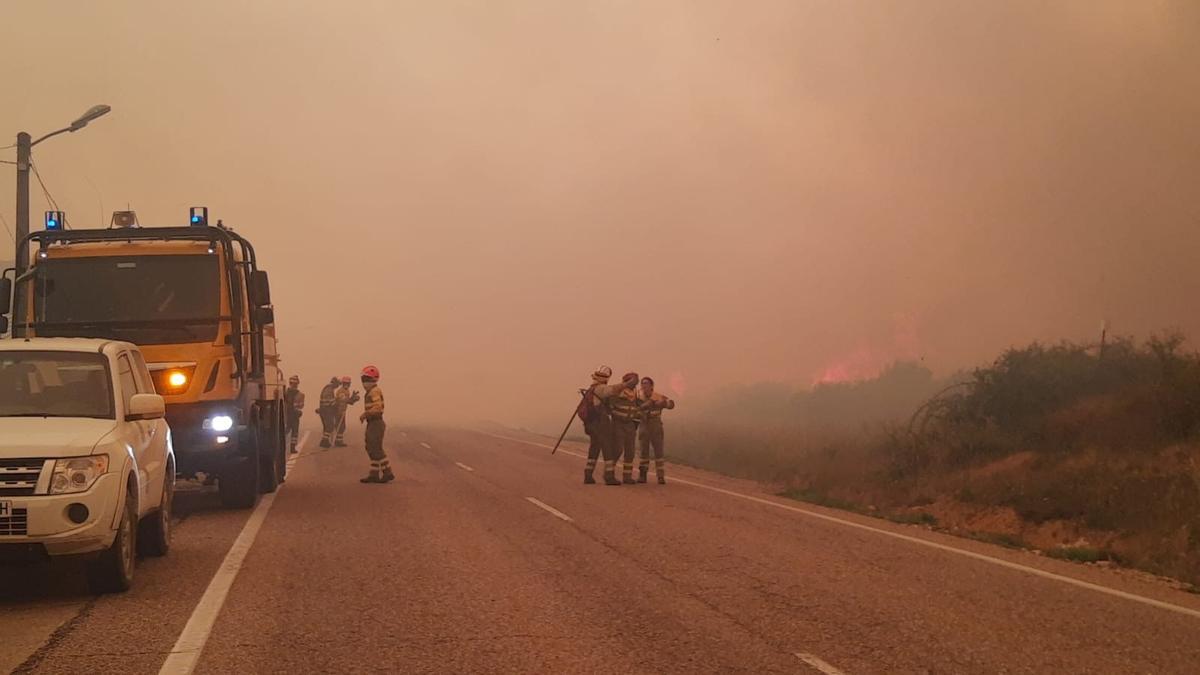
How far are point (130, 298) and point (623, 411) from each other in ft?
26.3

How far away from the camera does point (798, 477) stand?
20891 mm

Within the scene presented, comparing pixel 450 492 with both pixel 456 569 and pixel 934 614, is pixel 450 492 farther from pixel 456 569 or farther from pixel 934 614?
pixel 934 614

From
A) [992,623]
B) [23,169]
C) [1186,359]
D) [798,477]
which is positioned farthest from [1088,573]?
[23,169]

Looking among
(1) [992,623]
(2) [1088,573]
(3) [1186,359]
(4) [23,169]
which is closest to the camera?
(1) [992,623]

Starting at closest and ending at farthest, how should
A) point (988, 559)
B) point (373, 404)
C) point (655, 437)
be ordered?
point (988, 559) < point (373, 404) < point (655, 437)

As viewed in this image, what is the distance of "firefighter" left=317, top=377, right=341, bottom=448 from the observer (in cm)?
2975

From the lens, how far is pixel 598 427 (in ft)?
59.7

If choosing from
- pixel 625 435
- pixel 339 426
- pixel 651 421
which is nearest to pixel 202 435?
pixel 625 435

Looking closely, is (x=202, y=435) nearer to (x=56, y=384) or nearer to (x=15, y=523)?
(x=56, y=384)

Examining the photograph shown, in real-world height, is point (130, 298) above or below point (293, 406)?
above

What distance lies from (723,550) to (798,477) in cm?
1044

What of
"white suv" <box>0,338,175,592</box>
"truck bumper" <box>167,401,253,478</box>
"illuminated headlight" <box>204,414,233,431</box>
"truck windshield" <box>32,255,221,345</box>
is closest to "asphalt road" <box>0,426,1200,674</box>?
"white suv" <box>0,338,175,592</box>

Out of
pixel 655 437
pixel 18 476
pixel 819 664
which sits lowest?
pixel 819 664

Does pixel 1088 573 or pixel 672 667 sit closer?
pixel 672 667
